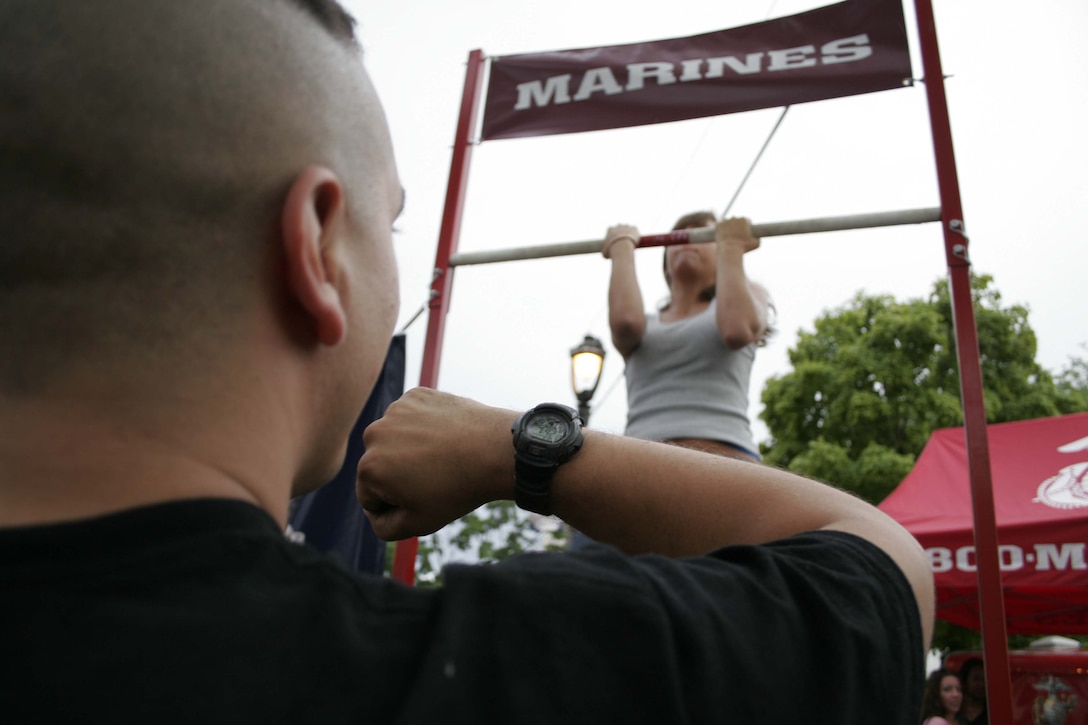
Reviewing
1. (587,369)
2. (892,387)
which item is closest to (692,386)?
(587,369)

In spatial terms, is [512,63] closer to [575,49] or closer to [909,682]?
[575,49]

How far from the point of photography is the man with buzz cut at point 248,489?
47 centimetres

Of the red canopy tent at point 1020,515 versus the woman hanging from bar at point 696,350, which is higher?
the woman hanging from bar at point 696,350

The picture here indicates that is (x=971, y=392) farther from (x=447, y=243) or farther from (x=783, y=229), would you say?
(x=447, y=243)

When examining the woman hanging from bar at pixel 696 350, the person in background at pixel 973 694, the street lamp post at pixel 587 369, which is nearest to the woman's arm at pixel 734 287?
the woman hanging from bar at pixel 696 350

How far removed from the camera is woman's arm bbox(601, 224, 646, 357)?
2.71m

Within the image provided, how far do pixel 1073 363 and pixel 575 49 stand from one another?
26.1 meters

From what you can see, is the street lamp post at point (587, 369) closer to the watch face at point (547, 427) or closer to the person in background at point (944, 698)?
the person in background at point (944, 698)

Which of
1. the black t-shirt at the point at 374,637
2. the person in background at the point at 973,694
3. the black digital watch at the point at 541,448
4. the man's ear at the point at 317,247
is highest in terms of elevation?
the man's ear at the point at 317,247

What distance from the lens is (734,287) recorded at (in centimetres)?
248

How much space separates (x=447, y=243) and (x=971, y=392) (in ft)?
6.22

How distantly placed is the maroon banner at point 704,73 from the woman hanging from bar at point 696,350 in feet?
2.10

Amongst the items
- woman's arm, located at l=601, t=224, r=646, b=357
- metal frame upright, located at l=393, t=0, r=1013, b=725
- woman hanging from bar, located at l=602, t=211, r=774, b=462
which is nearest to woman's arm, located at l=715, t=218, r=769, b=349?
woman hanging from bar, located at l=602, t=211, r=774, b=462

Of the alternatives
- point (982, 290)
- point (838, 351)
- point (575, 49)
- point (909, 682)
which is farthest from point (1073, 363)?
point (909, 682)
